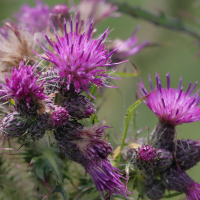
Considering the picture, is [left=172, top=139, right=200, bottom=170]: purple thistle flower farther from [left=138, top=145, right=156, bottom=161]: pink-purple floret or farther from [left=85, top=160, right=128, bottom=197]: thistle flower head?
[left=85, top=160, right=128, bottom=197]: thistle flower head

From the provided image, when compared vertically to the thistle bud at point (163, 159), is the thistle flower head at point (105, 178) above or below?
below

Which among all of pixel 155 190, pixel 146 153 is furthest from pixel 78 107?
pixel 155 190

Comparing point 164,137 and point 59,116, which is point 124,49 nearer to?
point 164,137

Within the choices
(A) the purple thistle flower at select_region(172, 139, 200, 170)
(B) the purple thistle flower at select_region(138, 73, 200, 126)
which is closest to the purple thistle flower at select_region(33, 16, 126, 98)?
(B) the purple thistle flower at select_region(138, 73, 200, 126)

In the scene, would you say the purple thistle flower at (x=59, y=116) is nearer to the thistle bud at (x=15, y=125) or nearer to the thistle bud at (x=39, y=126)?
the thistle bud at (x=39, y=126)

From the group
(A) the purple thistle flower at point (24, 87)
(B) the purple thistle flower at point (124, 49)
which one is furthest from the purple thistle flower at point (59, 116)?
(B) the purple thistle flower at point (124, 49)

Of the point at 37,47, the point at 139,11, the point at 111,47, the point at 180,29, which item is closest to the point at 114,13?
the point at 139,11

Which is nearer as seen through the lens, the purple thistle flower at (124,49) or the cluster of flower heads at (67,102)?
the cluster of flower heads at (67,102)

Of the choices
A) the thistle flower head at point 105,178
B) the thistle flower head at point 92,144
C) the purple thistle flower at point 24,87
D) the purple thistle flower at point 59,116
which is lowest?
the thistle flower head at point 105,178
